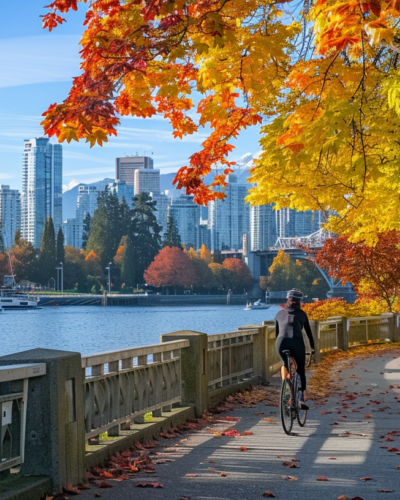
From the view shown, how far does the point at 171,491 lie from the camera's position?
7.16 metres

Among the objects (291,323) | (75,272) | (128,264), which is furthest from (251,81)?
(75,272)

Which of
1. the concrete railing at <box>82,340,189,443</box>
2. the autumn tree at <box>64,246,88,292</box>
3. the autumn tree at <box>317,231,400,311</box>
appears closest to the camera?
the concrete railing at <box>82,340,189,443</box>

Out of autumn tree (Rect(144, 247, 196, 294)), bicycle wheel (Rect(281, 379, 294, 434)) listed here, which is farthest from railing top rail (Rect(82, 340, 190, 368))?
autumn tree (Rect(144, 247, 196, 294))

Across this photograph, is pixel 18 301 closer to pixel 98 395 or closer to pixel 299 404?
pixel 299 404

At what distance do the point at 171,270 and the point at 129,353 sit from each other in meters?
147

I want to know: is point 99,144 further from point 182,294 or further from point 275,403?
point 182,294

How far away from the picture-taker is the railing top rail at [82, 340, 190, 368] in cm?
811

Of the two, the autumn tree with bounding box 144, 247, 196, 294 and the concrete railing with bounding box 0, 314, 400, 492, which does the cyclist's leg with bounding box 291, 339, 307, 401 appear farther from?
the autumn tree with bounding box 144, 247, 196, 294

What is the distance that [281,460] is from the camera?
342 inches

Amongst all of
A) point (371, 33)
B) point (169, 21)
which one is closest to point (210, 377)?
point (169, 21)

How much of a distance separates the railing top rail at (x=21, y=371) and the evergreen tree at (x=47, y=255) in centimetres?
14157

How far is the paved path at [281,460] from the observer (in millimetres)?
7152

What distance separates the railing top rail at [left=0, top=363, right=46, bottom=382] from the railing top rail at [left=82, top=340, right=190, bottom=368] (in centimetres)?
117

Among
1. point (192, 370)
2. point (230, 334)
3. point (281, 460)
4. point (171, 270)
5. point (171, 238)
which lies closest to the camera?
point (281, 460)
